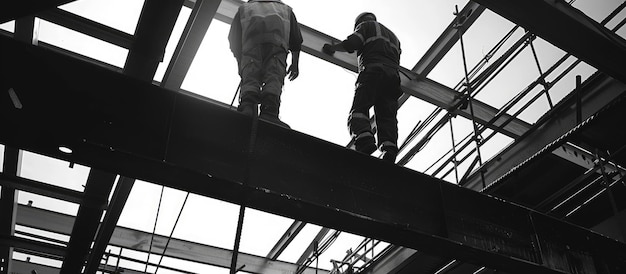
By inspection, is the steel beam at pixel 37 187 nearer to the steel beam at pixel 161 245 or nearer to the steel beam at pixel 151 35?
the steel beam at pixel 151 35

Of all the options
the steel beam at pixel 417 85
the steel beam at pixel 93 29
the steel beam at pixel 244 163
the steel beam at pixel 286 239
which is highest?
the steel beam at pixel 417 85

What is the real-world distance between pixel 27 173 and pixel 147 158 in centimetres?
761

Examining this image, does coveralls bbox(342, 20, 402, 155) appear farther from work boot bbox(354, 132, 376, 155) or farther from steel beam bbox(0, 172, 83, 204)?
steel beam bbox(0, 172, 83, 204)

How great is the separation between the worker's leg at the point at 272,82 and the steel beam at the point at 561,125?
3.27 meters

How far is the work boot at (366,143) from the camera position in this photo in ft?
17.0

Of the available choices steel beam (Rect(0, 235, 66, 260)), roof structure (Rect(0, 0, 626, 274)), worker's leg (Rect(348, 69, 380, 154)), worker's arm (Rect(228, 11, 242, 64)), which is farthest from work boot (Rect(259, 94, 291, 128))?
steel beam (Rect(0, 235, 66, 260))

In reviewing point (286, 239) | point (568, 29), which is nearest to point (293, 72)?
point (568, 29)

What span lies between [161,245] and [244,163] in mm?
7806

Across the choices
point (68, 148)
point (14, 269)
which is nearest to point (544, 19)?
point (68, 148)

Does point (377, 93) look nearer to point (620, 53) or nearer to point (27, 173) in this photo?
point (620, 53)

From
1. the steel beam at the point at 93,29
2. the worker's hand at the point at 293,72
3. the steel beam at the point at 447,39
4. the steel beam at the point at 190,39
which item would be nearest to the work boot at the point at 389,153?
the worker's hand at the point at 293,72

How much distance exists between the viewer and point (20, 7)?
136 inches

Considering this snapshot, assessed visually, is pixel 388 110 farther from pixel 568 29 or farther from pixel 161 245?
pixel 161 245

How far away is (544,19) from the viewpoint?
5039 millimetres
